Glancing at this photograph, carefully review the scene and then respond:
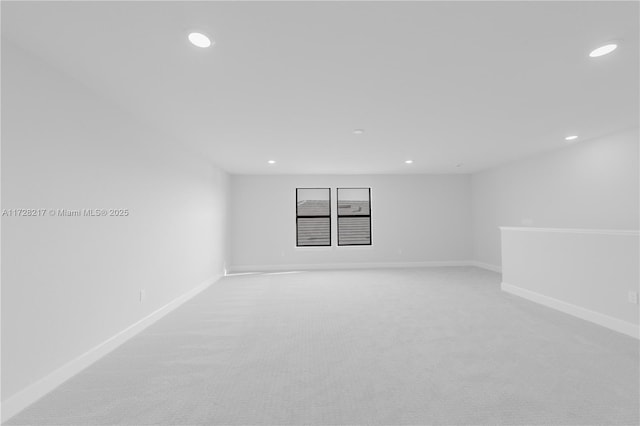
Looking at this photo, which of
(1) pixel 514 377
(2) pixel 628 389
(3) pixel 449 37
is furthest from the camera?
(1) pixel 514 377

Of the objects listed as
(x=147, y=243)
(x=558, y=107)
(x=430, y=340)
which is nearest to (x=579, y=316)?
(x=430, y=340)

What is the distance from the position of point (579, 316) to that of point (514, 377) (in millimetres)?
2080

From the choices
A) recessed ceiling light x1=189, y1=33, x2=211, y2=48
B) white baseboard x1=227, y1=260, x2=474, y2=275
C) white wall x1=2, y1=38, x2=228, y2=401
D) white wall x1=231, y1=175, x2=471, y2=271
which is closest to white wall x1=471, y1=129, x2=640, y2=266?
white wall x1=231, y1=175, x2=471, y2=271

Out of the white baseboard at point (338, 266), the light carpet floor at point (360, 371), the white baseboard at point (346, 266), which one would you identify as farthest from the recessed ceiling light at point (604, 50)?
the white baseboard at point (338, 266)

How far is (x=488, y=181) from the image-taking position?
6.75 m

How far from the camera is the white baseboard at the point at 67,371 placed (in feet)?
5.78

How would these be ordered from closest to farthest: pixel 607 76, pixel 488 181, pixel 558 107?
pixel 607 76, pixel 558 107, pixel 488 181

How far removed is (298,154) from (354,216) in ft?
9.70

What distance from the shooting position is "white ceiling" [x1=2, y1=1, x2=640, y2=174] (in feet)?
5.26

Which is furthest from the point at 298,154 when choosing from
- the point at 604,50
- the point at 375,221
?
the point at 604,50

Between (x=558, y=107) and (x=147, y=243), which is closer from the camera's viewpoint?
(x=558, y=107)

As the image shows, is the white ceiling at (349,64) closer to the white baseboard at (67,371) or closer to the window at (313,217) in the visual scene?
the white baseboard at (67,371)

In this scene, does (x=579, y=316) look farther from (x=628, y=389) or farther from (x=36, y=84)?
(x=36, y=84)

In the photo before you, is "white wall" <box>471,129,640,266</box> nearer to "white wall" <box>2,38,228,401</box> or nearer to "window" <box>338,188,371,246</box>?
"window" <box>338,188,371,246</box>
